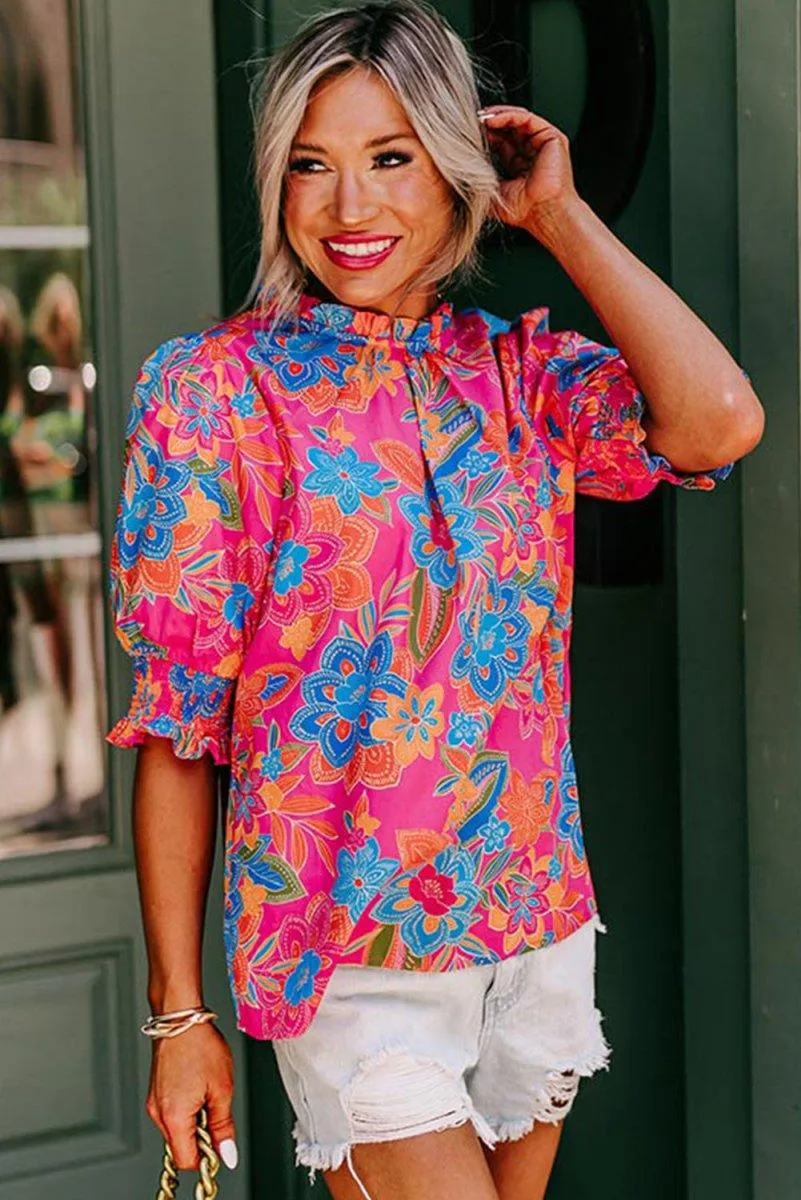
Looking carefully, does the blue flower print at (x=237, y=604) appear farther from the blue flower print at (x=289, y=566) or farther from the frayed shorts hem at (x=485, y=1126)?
the frayed shorts hem at (x=485, y=1126)

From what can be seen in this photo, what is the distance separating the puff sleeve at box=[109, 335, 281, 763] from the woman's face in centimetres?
17

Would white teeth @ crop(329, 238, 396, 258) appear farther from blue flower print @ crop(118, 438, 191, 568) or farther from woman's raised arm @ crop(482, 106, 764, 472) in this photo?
blue flower print @ crop(118, 438, 191, 568)

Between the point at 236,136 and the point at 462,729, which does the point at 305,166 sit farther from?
the point at 236,136

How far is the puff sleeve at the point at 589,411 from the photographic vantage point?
1.73 metres

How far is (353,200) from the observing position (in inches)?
65.7

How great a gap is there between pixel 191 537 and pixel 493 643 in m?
0.32

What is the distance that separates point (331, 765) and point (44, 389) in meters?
0.98

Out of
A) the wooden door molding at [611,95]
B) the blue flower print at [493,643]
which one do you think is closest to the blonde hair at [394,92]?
the blue flower print at [493,643]

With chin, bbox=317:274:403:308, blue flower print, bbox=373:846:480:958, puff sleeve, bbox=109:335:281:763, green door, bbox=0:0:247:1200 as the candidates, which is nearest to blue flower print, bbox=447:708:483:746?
blue flower print, bbox=373:846:480:958

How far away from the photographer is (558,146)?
5.66ft

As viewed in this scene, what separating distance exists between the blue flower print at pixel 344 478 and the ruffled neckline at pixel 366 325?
15 centimetres

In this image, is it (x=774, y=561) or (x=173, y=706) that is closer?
(x=173, y=706)

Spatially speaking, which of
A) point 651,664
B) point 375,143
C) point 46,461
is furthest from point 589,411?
point 46,461

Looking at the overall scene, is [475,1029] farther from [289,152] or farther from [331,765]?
[289,152]
